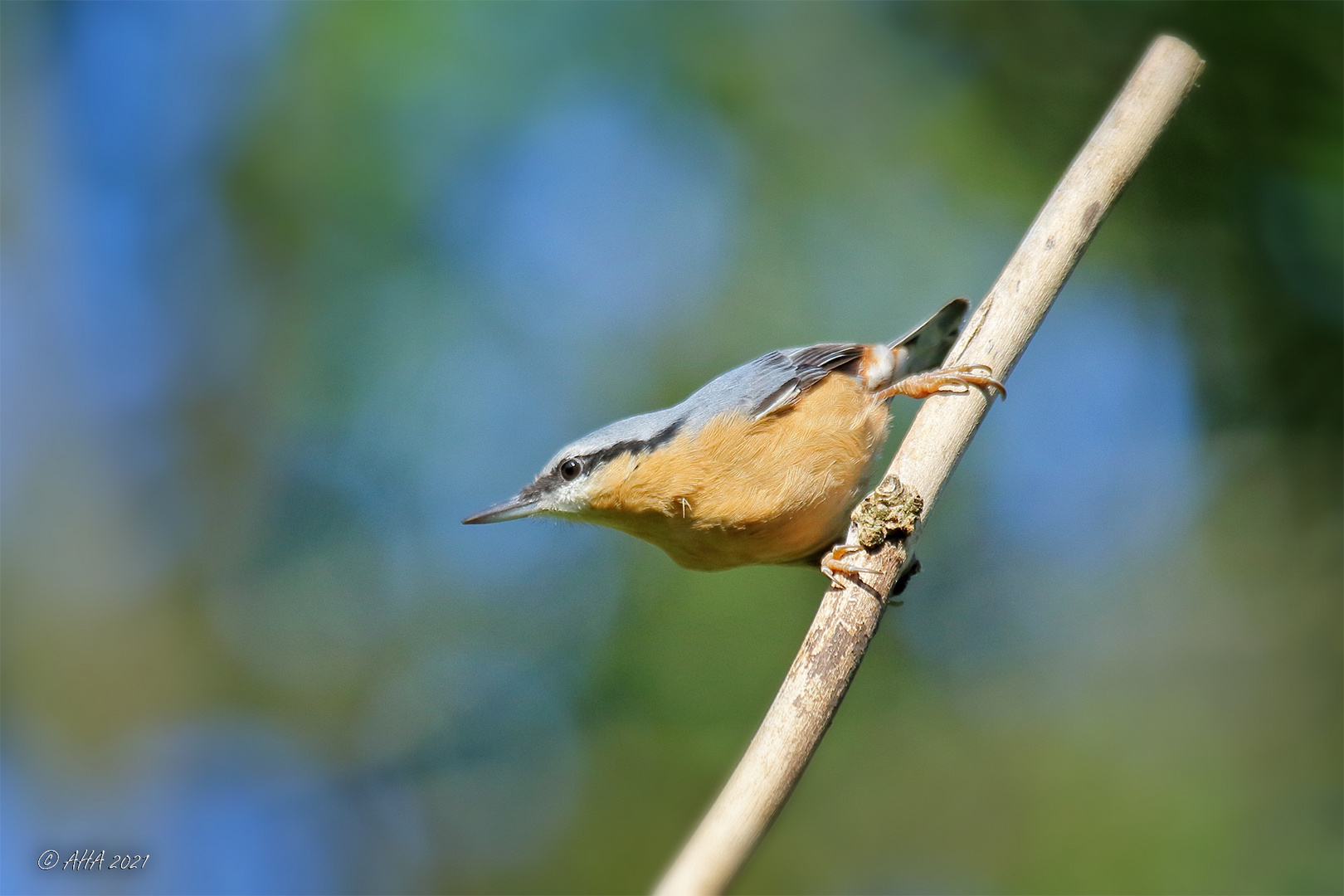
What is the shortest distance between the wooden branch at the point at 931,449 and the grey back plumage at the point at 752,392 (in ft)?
3.33

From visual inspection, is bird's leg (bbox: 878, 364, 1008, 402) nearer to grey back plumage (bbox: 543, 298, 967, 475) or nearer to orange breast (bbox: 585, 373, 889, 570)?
orange breast (bbox: 585, 373, 889, 570)

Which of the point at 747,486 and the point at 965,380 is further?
the point at 747,486

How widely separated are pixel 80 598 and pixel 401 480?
333 centimetres

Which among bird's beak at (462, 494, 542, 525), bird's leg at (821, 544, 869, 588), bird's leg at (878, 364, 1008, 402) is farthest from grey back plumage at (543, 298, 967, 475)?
bird's leg at (821, 544, 869, 588)

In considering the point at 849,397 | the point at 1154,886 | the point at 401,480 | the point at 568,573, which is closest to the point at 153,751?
the point at 401,480

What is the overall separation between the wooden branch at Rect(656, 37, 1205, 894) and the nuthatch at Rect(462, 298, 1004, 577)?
65 centimetres

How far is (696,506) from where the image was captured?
3.37 m

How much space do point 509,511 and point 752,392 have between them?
43.3 inches

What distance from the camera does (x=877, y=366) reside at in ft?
12.7

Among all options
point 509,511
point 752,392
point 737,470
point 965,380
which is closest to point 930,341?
point 752,392

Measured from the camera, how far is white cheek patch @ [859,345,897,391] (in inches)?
151

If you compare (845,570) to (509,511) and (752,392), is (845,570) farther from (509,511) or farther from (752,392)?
(509,511)

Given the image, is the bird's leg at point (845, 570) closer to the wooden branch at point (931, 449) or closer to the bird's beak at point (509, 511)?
the wooden branch at point (931, 449)

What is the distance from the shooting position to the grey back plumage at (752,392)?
140 inches
